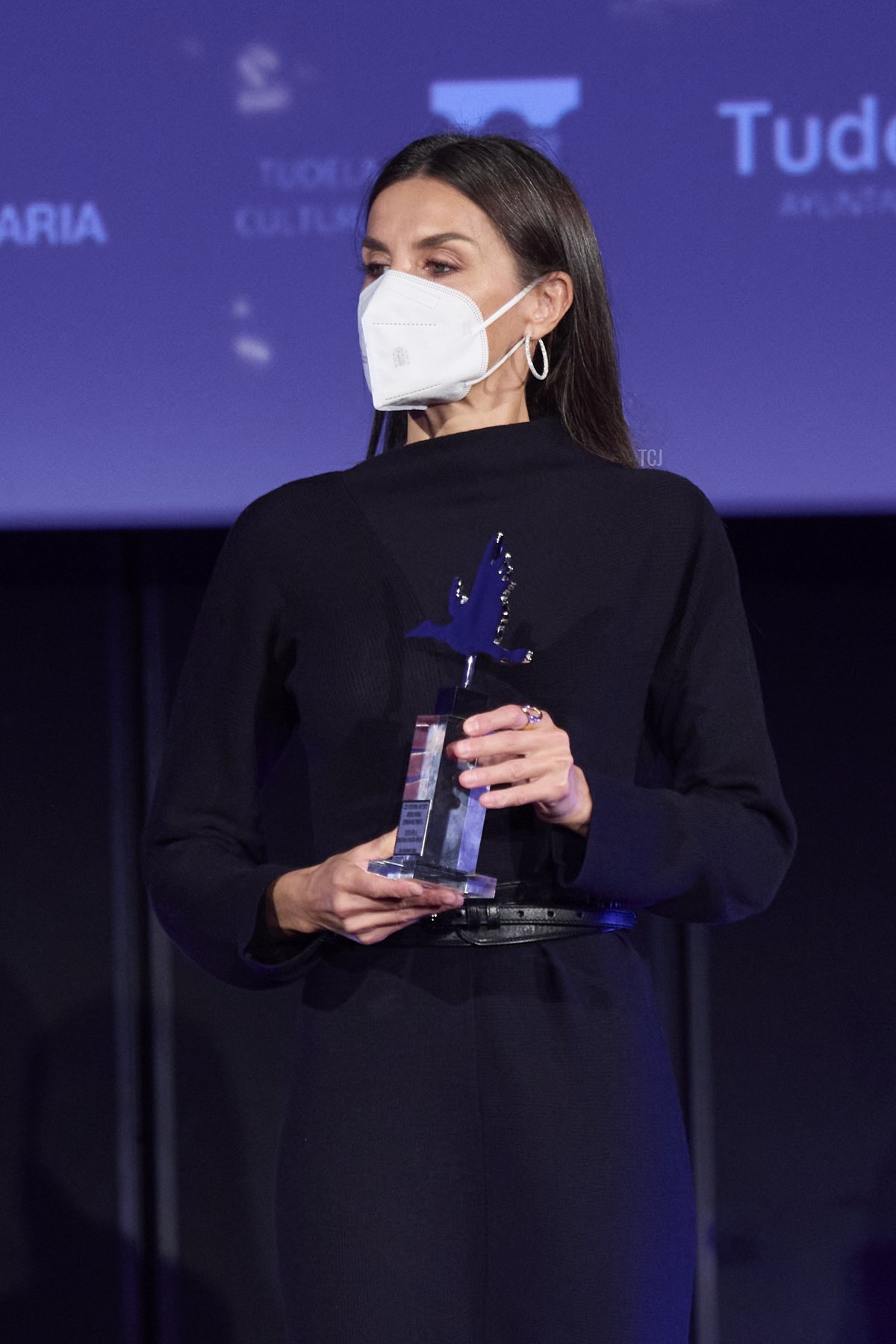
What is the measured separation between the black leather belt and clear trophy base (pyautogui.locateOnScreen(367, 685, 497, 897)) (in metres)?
0.14

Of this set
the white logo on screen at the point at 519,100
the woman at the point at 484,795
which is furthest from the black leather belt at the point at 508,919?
the white logo on screen at the point at 519,100

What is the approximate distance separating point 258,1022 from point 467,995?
1.19m

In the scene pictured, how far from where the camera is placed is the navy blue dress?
100cm

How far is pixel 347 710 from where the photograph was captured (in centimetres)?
113

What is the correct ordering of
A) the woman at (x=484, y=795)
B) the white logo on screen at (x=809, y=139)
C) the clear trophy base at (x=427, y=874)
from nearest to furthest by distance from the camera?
1. the clear trophy base at (x=427, y=874)
2. the woman at (x=484, y=795)
3. the white logo on screen at (x=809, y=139)

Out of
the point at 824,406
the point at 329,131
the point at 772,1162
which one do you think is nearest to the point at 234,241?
the point at 329,131

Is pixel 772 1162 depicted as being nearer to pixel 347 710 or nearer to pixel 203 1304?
pixel 203 1304

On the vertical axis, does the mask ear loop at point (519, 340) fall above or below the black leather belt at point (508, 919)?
above

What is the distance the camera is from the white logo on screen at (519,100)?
81.6 inches

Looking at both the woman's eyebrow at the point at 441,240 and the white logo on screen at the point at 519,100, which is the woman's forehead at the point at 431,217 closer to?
the woman's eyebrow at the point at 441,240

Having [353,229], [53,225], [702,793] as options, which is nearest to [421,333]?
[702,793]

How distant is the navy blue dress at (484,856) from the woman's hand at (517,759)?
6 centimetres

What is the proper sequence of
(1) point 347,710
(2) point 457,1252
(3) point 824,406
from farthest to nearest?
(3) point 824,406
(1) point 347,710
(2) point 457,1252

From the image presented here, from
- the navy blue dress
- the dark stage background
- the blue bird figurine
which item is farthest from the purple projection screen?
the blue bird figurine
